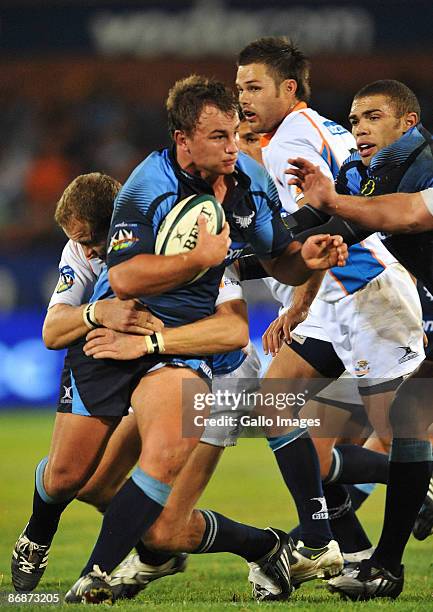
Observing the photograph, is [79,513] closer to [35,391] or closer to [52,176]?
[35,391]

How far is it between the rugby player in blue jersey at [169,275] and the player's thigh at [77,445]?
3 cm

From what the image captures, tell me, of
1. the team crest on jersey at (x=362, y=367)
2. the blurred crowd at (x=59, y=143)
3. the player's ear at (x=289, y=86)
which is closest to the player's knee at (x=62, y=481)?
the team crest on jersey at (x=362, y=367)

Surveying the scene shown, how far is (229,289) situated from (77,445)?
3.20ft

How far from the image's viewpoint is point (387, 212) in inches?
182

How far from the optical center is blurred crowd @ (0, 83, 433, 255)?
16.6m

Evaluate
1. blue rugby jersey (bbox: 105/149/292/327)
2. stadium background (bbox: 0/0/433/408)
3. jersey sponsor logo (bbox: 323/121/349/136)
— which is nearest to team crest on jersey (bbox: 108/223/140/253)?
blue rugby jersey (bbox: 105/149/292/327)

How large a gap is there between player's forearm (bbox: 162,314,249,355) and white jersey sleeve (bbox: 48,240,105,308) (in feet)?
2.16

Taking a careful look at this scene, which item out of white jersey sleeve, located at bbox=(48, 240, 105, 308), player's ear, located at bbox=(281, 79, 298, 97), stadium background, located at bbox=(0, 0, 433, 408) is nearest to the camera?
white jersey sleeve, located at bbox=(48, 240, 105, 308)

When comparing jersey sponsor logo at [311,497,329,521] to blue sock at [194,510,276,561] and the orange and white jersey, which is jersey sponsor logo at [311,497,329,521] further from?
the orange and white jersey

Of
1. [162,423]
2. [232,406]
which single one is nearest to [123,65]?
[232,406]

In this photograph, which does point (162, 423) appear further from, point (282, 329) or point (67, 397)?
point (282, 329)

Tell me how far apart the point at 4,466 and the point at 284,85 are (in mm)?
5127

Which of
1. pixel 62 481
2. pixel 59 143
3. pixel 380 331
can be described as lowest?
pixel 59 143

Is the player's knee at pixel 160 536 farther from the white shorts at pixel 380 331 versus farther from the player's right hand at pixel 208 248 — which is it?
the white shorts at pixel 380 331
